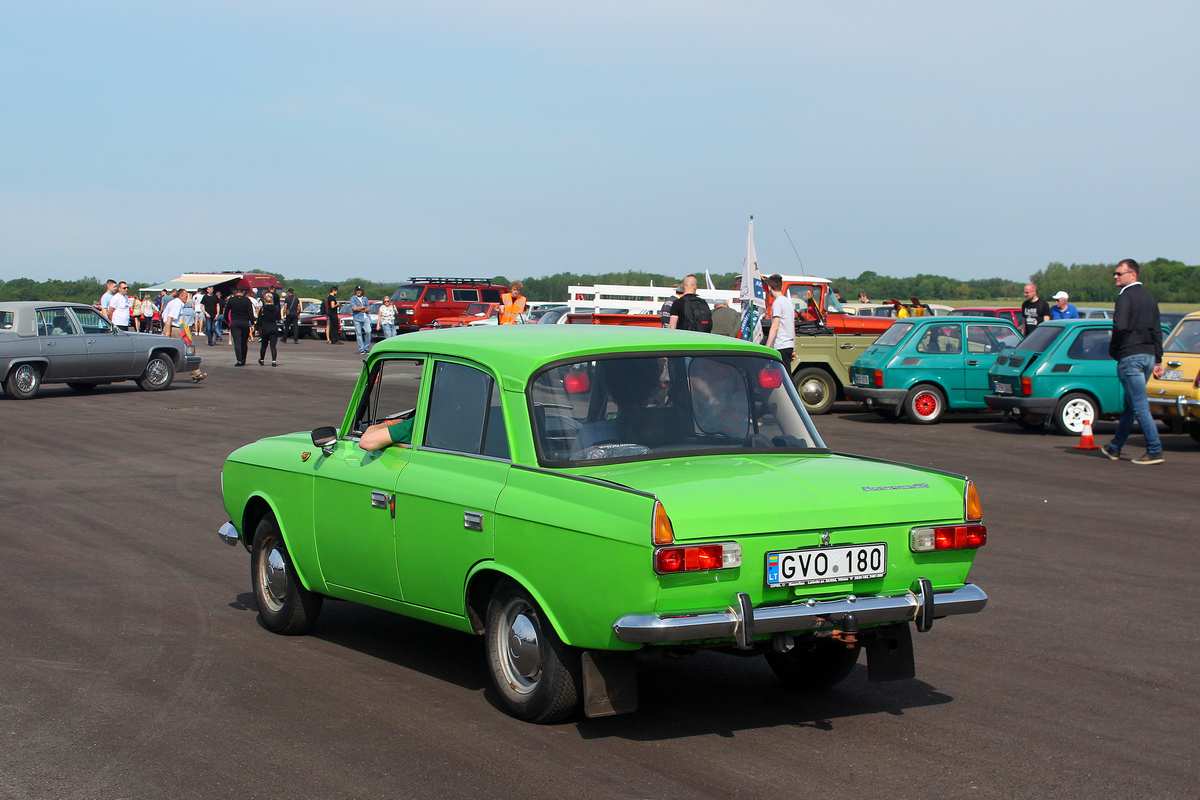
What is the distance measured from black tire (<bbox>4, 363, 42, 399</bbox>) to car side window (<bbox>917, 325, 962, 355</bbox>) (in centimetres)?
1561

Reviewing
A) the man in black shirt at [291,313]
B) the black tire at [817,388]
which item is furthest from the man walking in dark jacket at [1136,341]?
the man in black shirt at [291,313]

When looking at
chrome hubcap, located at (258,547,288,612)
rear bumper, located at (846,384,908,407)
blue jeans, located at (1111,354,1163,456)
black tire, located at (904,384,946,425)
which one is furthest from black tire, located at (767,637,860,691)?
→ black tire, located at (904,384,946,425)

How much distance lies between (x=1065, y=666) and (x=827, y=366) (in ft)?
46.7

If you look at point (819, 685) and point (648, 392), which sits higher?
point (648, 392)

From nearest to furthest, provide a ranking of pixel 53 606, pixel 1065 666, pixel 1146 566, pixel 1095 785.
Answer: pixel 1095 785
pixel 1065 666
pixel 53 606
pixel 1146 566

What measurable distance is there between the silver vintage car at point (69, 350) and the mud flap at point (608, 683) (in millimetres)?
20260

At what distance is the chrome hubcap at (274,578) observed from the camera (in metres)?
6.62

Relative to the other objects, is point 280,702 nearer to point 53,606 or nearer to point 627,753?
point 627,753

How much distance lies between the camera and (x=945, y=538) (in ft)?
16.1

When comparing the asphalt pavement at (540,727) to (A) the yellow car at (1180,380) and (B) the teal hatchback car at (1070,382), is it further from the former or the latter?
(B) the teal hatchback car at (1070,382)

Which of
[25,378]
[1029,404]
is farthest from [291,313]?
[1029,404]

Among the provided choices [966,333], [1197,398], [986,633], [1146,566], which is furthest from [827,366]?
[986,633]

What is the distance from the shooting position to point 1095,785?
432cm

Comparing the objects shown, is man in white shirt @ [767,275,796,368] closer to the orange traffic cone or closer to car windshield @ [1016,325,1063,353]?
car windshield @ [1016,325,1063,353]
